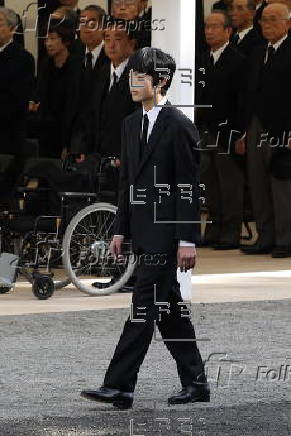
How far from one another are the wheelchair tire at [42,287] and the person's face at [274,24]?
13.0 feet

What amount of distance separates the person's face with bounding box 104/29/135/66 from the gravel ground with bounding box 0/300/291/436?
6.39 ft

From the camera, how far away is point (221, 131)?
15.9 metres

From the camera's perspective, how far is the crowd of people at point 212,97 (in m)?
12.9

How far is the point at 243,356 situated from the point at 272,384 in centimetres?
89

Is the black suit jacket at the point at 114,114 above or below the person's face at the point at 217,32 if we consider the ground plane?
below

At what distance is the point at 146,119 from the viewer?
767cm

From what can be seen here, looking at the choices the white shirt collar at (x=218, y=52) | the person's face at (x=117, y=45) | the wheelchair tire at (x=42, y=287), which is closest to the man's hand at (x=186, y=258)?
the wheelchair tire at (x=42, y=287)

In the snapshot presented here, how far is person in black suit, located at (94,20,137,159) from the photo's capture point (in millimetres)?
12195

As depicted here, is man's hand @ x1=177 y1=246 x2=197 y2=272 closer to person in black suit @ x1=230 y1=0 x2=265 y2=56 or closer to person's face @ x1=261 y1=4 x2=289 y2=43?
person's face @ x1=261 y1=4 x2=289 y2=43

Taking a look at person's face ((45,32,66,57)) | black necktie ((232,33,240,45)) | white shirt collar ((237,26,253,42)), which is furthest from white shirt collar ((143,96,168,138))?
black necktie ((232,33,240,45))

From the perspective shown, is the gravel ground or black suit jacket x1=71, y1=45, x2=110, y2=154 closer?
the gravel ground

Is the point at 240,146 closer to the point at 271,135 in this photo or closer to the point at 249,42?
the point at 271,135

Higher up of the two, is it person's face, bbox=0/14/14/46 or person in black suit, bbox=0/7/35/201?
person's face, bbox=0/14/14/46

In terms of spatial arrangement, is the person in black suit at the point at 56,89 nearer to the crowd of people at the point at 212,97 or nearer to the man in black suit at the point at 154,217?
the crowd of people at the point at 212,97
